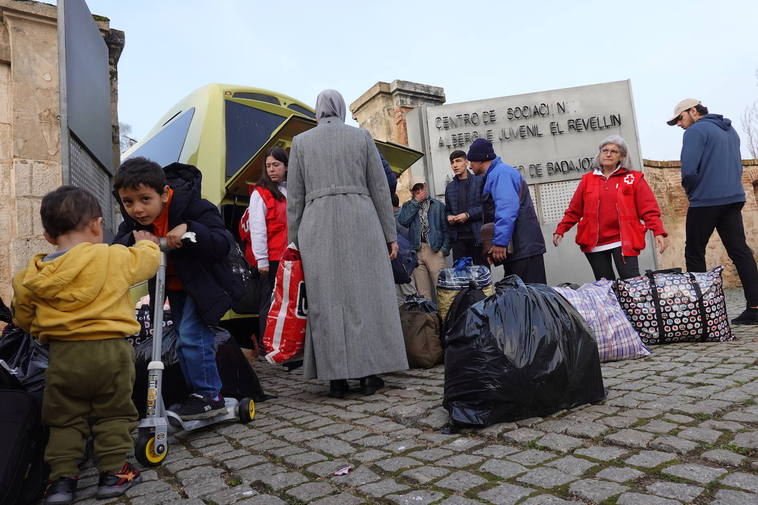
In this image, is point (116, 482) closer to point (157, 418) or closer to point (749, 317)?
point (157, 418)

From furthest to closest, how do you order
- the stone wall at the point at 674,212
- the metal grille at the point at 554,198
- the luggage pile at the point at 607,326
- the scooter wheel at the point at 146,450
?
1. the stone wall at the point at 674,212
2. the metal grille at the point at 554,198
3. the luggage pile at the point at 607,326
4. the scooter wheel at the point at 146,450

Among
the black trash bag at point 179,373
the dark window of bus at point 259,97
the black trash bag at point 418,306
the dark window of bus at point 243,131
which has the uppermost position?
the dark window of bus at point 259,97

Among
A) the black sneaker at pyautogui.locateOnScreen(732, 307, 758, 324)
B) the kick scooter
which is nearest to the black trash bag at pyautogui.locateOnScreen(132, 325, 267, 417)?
the kick scooter

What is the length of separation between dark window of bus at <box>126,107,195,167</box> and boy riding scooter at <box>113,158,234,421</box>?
3.14 m

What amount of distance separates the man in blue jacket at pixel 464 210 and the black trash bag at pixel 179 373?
282 centimetres

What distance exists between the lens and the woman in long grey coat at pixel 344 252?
3.38 m

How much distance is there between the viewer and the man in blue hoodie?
495 cm

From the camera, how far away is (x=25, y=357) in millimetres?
2752

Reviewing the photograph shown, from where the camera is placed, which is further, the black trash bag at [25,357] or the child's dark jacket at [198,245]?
the child's dark jacket at [198,245]

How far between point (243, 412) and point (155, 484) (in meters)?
0.83

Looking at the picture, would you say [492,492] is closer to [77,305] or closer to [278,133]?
[77,305]

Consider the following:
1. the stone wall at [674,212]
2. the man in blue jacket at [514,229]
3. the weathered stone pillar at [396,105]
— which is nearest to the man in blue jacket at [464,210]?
the man in blue jacket at [514,229]

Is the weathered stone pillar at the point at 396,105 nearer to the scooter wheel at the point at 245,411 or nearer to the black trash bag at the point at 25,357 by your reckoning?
the scooter wheel at the point at 245,411

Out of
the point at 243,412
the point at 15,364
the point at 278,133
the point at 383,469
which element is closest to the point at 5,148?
the point at 278,133
